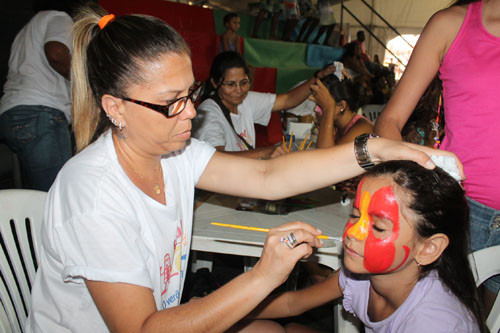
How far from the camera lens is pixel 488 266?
49.2 inches

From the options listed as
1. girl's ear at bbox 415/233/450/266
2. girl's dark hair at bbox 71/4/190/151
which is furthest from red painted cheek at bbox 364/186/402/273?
girl's dark hair at bbox 71/4/190/151

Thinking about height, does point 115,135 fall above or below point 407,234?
above

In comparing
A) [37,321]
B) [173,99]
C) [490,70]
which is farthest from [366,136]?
[37,321]

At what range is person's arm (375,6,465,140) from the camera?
121 cm

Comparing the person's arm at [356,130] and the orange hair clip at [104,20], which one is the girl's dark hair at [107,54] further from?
the person's arm at [356,130]

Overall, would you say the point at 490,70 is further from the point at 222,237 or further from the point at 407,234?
the point at 222,237

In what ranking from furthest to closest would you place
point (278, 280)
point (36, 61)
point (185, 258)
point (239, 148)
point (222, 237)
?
point (239, 148) < point (36, 61) < point (222, 237) < point (185, 258) < point (278, 280)

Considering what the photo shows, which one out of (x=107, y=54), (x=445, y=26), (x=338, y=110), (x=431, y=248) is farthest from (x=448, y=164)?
(x=338, y=110)

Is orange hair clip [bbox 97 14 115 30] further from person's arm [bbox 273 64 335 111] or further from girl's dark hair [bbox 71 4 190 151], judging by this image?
person's arm [bbox 273 64 335 111]

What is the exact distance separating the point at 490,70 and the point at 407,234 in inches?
24.7

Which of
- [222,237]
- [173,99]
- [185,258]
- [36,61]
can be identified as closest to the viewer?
[173,99]

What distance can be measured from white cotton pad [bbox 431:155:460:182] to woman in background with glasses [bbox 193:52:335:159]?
1506 mm

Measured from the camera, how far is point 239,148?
8.96 ft

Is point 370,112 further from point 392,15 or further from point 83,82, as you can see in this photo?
point 392,15
